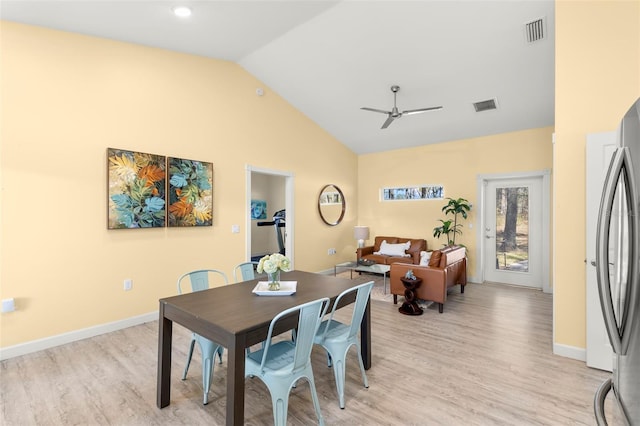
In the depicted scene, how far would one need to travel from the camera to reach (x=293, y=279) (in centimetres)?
282

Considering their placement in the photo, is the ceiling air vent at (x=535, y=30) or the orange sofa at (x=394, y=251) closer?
the ceiling air vent at (x=535, y=30)

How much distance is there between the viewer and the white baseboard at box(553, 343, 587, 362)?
109 inches

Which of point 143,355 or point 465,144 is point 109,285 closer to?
point 143,355

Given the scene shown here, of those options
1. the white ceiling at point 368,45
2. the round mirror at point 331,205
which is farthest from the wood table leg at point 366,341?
the round mirror at point 331,205

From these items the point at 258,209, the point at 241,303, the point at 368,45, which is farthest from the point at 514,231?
the point at 258,209

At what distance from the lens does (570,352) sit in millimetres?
2812

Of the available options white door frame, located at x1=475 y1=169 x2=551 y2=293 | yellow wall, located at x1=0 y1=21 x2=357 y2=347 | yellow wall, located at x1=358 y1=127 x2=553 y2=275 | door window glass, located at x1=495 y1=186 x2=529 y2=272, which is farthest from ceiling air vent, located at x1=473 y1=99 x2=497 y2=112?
yellow wall, located at x1=0 y1=21 x2=357 y2=347

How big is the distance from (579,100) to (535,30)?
1102mm

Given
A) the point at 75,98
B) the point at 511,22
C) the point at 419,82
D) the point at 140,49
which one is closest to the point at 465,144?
the point at 419,82

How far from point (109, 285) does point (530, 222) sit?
6.47 m

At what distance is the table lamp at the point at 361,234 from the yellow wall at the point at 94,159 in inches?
116

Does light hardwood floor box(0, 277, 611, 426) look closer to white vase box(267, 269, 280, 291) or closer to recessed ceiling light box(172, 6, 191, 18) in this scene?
white vase box(267, 269, 280, 291)

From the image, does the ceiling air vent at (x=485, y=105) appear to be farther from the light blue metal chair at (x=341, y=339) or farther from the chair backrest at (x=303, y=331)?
the chair backrest at (x=303, y=331)

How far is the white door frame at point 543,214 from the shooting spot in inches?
203
